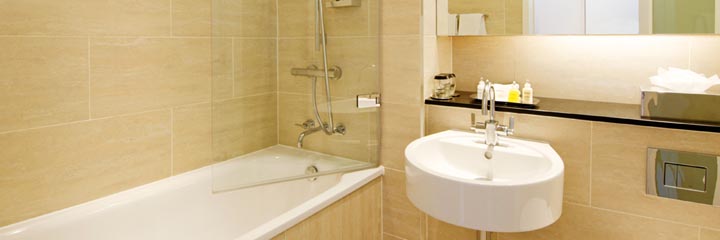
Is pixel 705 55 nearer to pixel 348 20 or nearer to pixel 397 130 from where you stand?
pixel 397 130

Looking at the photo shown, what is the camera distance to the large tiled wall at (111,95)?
1418mm

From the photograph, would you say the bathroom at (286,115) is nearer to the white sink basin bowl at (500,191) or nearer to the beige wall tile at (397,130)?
the beige wall tile at (397,130)

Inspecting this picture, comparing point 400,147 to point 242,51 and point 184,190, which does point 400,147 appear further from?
point 184,190

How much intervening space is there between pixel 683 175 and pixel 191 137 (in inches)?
76.3

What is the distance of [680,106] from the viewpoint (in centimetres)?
144

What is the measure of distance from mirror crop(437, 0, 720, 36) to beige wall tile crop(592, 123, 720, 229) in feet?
1.21

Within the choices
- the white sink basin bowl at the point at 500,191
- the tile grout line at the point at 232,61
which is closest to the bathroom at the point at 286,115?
the tile grout line at the point at 232,61

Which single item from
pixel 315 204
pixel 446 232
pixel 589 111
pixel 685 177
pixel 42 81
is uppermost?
pixel 42 81

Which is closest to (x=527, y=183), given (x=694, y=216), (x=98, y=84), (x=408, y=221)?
(x=694, y=216)

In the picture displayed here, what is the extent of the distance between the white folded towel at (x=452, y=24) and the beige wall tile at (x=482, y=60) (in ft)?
0.44

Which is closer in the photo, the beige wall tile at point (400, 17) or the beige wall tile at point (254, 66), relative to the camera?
the beige wall tile at point (254, 66)

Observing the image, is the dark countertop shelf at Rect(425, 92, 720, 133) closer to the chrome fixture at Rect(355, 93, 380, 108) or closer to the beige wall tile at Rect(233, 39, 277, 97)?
the chrome fixture at Rect(355, 93, 380, 108)

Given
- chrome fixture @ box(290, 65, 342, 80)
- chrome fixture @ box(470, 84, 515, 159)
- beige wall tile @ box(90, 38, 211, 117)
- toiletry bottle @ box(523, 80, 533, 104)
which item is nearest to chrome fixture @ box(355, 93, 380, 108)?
chrome fixture @ box(290, 65, 342, 80)

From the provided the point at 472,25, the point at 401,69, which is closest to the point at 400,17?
the point at 401,69
